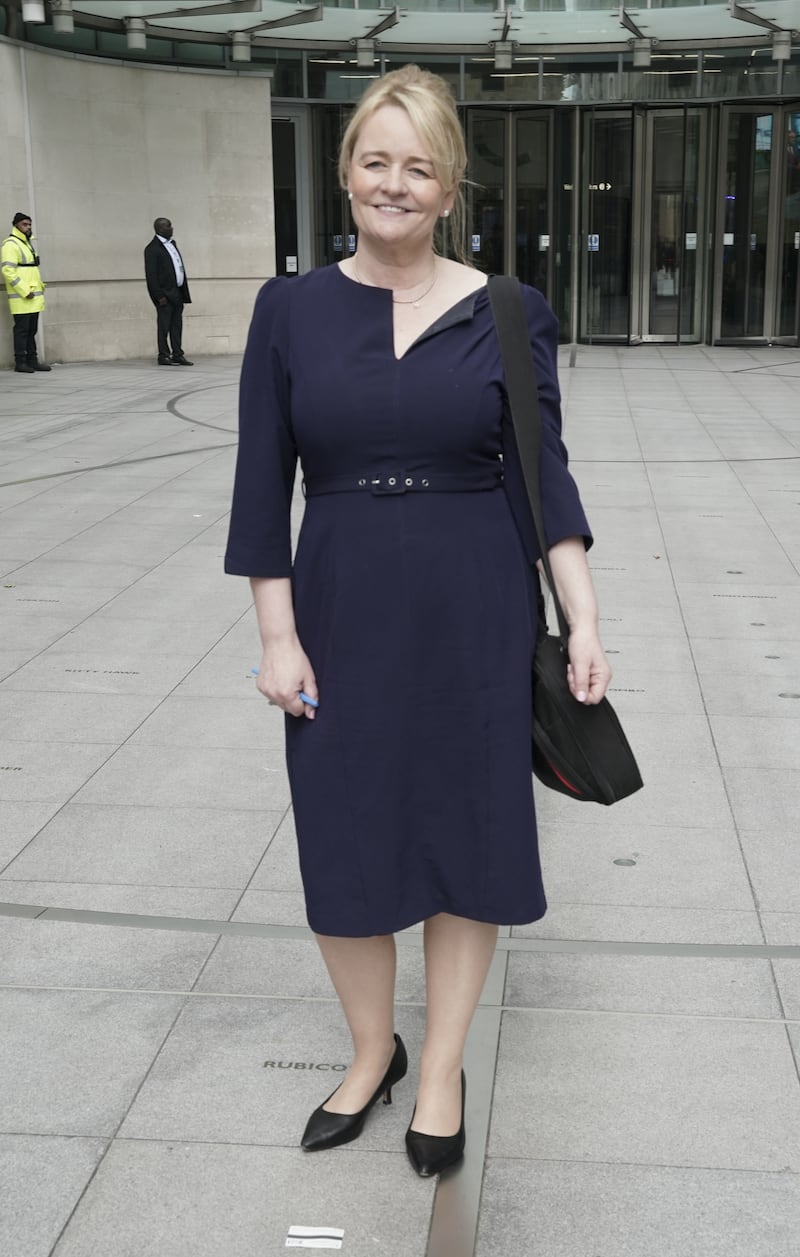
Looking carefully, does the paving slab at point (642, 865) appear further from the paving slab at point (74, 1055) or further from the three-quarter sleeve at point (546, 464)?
the three-quarter sleeve at point (546, 464)

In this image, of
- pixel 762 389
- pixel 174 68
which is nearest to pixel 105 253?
pixel 174 68

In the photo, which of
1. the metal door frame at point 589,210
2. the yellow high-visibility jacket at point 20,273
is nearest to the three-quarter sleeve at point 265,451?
the yellow high-visibility jacket at point 20,273

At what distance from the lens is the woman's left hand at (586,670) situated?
8.27 ft

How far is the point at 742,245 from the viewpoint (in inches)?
898

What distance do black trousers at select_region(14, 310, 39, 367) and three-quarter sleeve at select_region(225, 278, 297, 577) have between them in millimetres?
16375

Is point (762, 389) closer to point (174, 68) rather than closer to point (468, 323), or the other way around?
point (174, 68)

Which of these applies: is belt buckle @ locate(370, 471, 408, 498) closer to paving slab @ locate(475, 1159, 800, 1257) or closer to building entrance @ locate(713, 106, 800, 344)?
paving slab @ locate(475, 1159, 800, 1257)

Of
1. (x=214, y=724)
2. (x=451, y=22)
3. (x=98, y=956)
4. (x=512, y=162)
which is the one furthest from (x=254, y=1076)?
(x=512, y=162)

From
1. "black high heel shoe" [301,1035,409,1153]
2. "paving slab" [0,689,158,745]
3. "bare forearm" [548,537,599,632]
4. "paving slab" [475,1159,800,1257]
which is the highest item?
"bare forearm" [548,537,599,632]

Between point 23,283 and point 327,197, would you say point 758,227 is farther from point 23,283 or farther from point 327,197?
point 23,283

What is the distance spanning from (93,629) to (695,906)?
3.49 metres

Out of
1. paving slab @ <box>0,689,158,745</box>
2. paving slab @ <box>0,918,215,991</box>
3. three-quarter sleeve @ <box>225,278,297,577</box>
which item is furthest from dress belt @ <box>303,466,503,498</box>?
paving slab @ <box>0,689,158,745</box>

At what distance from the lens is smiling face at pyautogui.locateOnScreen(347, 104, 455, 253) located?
7.93ft

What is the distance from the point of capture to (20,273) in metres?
17.6
